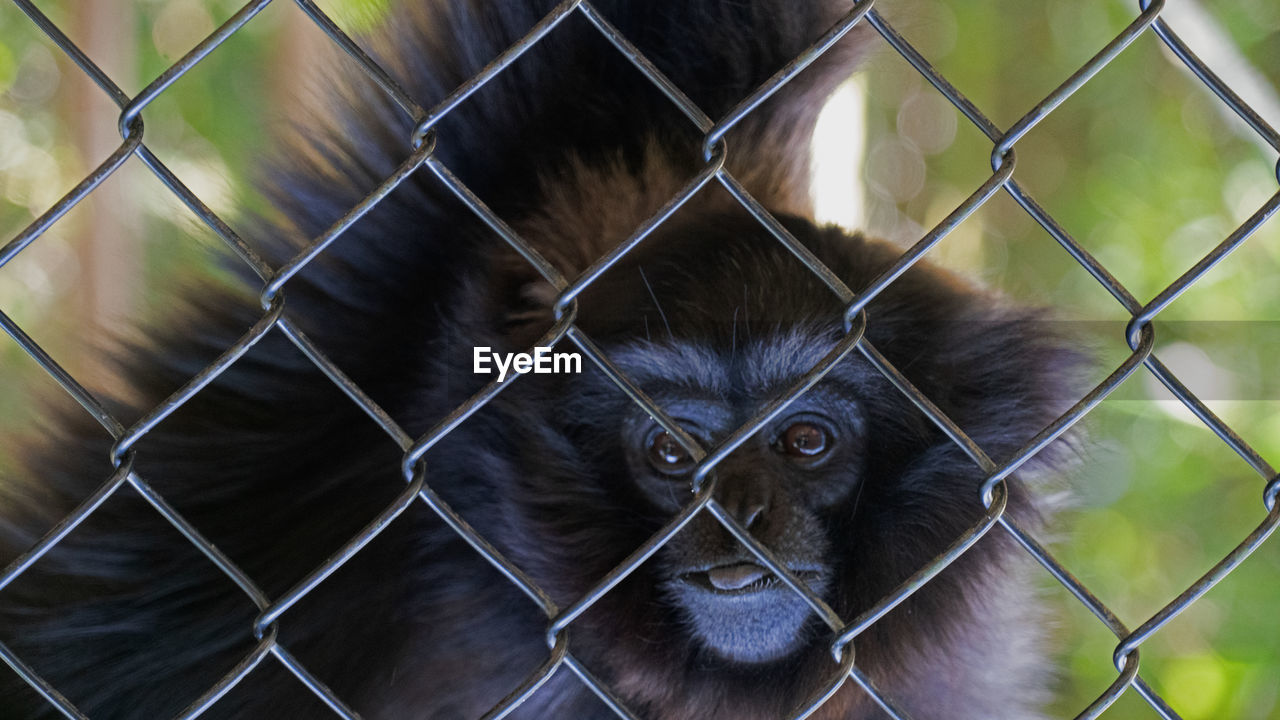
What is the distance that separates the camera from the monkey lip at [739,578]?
5.13ft

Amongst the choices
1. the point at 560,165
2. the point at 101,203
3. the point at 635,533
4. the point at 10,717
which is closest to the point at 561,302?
the point at 635,533

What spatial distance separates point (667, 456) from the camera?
1.72 m

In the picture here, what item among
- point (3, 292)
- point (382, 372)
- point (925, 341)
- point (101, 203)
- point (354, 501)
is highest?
point (3, 292)

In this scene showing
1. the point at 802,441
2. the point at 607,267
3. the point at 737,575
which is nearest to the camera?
the point at 607,267

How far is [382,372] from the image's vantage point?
5.78 feet

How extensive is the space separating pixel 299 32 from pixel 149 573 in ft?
3.04

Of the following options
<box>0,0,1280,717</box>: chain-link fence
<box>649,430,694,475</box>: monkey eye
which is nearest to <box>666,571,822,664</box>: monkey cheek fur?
<box>649,430,694,475</box>: monkey eye

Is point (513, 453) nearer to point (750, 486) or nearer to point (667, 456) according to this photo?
point (667, 456)

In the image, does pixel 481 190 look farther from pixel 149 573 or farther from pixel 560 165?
pixel 149 573

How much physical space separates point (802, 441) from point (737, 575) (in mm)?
248

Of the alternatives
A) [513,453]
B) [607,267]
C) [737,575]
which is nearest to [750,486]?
[737,575]

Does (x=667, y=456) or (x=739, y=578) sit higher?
(x=667, y=456)

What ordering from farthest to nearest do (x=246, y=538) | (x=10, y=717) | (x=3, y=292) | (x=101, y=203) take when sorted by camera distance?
1. (x=3, y=292)
2. (x=101, y=203)
3. (x=246, y=538)
4. (x=10, y=717)

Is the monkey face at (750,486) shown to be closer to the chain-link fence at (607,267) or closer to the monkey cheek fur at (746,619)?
the monkey cheek fur at (746,619)
